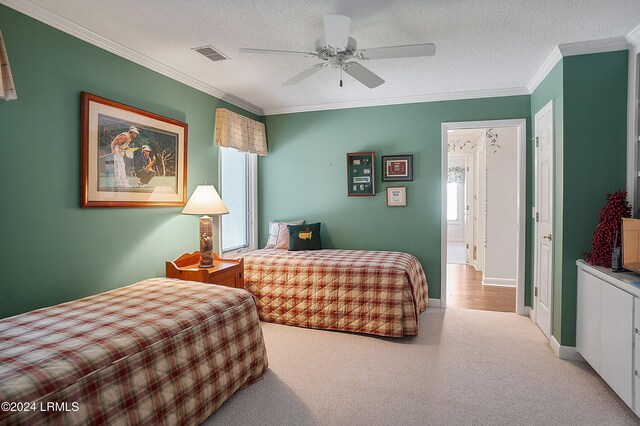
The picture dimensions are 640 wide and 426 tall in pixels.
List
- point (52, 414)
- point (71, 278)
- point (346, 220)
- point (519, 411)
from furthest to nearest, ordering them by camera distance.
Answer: point (346, 220) < point (71, 278) < point (519, 411) < point (52, 414)

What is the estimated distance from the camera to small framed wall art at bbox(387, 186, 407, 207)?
14.5 feet

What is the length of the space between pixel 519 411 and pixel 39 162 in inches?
129

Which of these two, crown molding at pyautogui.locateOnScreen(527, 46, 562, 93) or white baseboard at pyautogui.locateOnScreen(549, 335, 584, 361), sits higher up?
crown molding at pyautogui.locateOnScreen(527, 46, 562, 93)

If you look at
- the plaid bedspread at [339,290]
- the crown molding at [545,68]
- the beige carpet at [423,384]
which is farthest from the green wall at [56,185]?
the crown molding at [545,68]

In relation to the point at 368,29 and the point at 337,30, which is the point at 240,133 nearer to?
the point at 368,29

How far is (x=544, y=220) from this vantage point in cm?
349

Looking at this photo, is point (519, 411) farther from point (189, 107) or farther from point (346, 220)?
point (189, 107)

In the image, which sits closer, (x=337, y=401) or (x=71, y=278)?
(x=337, y=401)

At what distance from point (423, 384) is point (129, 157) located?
2.74 m

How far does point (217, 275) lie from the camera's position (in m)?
3.19

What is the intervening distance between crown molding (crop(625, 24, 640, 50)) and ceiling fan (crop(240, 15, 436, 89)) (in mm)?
1495

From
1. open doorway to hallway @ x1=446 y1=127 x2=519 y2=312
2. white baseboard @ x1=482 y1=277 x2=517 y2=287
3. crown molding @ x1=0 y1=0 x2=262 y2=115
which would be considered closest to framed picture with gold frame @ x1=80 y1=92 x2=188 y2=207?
crown molding @ x1=0 y1=0 x2=262 y2=115

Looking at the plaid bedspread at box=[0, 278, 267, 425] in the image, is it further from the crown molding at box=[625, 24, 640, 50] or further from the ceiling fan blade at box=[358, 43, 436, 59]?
the crown molding at box=[625, 24, 640, 50]

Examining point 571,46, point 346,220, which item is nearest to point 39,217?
point 346,220
